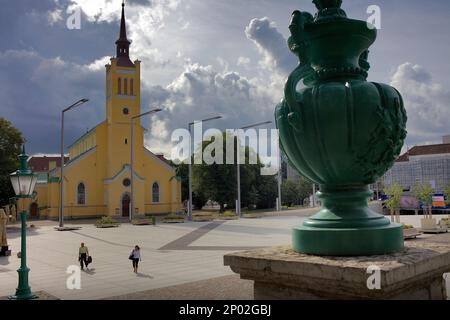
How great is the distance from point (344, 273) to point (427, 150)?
3710 inches

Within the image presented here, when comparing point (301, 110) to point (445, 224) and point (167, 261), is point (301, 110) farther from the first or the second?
point (445, 224)

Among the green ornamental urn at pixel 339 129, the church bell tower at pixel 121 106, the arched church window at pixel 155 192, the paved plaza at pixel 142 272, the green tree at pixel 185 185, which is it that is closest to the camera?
the green ornamental urn at pixel 339 129

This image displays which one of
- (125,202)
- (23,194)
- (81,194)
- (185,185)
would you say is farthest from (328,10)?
(185,185)

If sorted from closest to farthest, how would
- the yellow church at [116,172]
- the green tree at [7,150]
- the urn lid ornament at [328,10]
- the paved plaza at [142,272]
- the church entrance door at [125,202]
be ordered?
the urn lid ornament at [328,10] → the paved plaza at [142,272] → the green tree at [7,150] → the yellow church at [116,172] → the church entrance door at [125,202]

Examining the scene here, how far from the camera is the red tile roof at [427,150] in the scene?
8519 cm

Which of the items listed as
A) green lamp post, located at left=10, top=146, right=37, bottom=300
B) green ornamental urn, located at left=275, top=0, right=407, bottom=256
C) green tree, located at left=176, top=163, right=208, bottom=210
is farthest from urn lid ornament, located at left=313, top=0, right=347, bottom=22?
green tree, located at left=176, top=163, right=208, bottom=210

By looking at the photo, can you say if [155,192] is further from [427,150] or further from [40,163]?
[427,150]

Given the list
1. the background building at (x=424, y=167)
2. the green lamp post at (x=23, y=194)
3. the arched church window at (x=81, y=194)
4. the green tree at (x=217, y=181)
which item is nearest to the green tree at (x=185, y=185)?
the green tree at (x=217, y=181)

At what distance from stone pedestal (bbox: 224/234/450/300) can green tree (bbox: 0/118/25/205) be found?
40.6 m

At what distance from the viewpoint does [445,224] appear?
27.7 meters

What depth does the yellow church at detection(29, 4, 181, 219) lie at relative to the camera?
46.3 meters

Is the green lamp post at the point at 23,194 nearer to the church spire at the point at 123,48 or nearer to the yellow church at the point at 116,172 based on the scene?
the yellow church at the point at 116,172

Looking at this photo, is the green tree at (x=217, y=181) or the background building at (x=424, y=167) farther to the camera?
the background building at (x=424, y=167)

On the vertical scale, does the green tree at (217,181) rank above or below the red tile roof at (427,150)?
below
